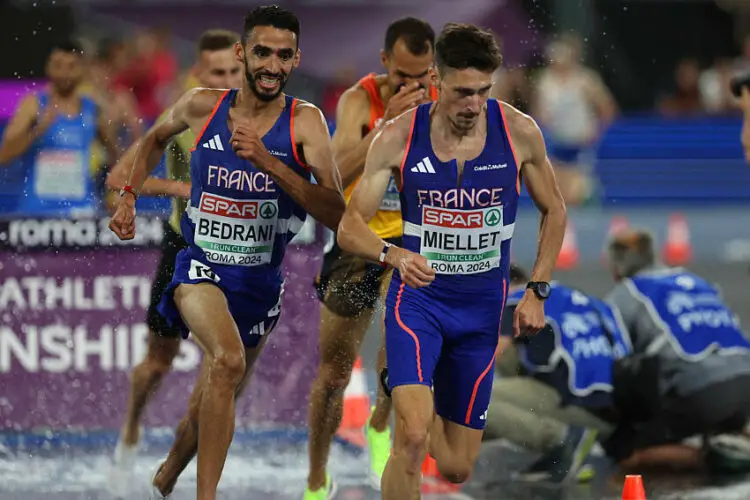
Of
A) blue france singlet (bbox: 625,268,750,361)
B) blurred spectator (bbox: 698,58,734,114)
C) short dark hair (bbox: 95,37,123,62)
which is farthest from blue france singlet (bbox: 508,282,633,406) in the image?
blurred spectator (bbox: 698,58,734,114)

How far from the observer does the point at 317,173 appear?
7.39 m

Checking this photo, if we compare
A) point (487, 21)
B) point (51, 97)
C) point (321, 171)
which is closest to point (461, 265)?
point (321, 171)

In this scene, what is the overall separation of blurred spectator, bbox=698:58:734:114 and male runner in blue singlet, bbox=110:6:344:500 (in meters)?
18.4

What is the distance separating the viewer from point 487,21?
899 inches

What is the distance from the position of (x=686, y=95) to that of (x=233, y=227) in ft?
61.4

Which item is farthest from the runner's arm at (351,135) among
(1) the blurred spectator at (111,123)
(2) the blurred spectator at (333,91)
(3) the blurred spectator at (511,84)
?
(2) the blurred spectator at (333,91)

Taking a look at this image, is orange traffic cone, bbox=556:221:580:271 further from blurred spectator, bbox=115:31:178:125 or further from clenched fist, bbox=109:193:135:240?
clenched fist, bbox=109:193:135:240

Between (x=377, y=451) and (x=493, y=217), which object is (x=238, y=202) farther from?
(x=377, y=451)

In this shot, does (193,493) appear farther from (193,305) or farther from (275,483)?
(193,305)

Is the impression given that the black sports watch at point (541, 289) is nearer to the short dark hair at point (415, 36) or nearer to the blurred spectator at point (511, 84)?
the short dark hair at point (415, 36)

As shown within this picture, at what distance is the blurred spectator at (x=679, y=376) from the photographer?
9273mm

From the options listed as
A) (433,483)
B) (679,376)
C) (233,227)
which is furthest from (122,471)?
(679,376)

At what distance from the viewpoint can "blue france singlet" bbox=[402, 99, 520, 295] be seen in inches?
273

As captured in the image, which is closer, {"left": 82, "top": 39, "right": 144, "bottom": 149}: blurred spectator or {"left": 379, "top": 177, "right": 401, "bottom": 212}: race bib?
{"left": 379, "top": 177, "right": 401, "bottom": 212}: race bib
